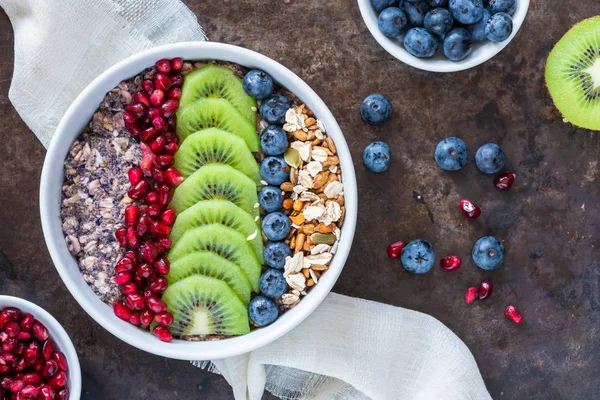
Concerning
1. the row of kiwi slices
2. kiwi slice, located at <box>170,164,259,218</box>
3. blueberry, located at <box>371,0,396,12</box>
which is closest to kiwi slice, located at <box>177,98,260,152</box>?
the row of kiwi slices

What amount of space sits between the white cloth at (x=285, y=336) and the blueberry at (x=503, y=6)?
2.67 feet

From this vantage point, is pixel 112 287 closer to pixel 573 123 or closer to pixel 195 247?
pixel 195 247

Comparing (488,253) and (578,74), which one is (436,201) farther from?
(578,74)

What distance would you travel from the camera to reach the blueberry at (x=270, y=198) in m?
1.87

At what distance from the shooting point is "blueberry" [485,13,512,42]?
6.26 ft

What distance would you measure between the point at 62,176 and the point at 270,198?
542 millimetres

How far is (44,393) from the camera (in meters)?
1.97

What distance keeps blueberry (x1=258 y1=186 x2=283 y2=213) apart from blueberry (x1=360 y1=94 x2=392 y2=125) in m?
0.38

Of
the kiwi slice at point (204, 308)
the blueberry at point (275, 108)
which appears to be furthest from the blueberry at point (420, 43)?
the kiwi slice at point (204, 308)

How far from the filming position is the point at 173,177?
6.12 feet

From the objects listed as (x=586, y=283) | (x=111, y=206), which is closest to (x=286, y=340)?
(x=111, y=206)

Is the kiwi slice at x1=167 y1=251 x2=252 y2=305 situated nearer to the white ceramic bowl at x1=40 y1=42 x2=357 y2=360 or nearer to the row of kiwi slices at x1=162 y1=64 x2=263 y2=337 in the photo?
the row of kiwi slices at x1=162 y1=64 x2=263 y2=337

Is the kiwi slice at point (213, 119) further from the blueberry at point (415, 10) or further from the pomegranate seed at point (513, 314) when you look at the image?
the pomegranate seed at point (513, 314)

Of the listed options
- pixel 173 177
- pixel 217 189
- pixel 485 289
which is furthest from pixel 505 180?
pixel 173 177
